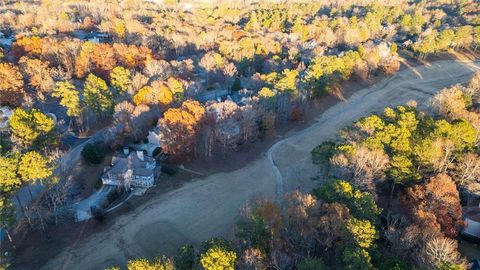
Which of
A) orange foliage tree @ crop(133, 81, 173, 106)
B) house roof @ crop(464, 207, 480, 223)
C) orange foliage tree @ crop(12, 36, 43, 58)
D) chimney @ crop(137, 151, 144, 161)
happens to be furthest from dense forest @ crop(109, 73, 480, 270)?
orange foliage tree @ crop(12, 36, 43, 58)

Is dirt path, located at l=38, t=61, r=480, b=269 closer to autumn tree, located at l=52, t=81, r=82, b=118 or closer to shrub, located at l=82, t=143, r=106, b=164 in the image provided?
shrub, located at l=82, t=143, r=106, b=164

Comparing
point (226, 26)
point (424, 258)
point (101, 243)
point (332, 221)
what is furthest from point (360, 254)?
point (226, 26)

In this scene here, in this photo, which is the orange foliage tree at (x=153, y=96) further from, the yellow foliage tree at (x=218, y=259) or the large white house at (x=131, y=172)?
the yellow foliage tree at (x=218, y=259)

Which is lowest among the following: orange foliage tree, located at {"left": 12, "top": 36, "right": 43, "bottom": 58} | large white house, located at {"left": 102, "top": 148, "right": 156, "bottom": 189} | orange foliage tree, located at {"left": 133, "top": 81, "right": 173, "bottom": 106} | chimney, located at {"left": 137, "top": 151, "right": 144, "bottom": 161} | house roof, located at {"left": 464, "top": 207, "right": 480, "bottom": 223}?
house roof, located at {"left": 464, "top": 207, "right": 480, "bottom": 223}

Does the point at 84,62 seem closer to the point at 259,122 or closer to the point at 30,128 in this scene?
the point at 30,128

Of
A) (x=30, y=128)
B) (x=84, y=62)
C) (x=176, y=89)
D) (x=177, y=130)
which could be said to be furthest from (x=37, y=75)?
(x=177, y=130)

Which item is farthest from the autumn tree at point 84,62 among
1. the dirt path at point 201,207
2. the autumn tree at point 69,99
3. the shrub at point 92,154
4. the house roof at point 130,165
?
the dirt path at point 201,207

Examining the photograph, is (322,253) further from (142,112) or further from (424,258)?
(142,112)
